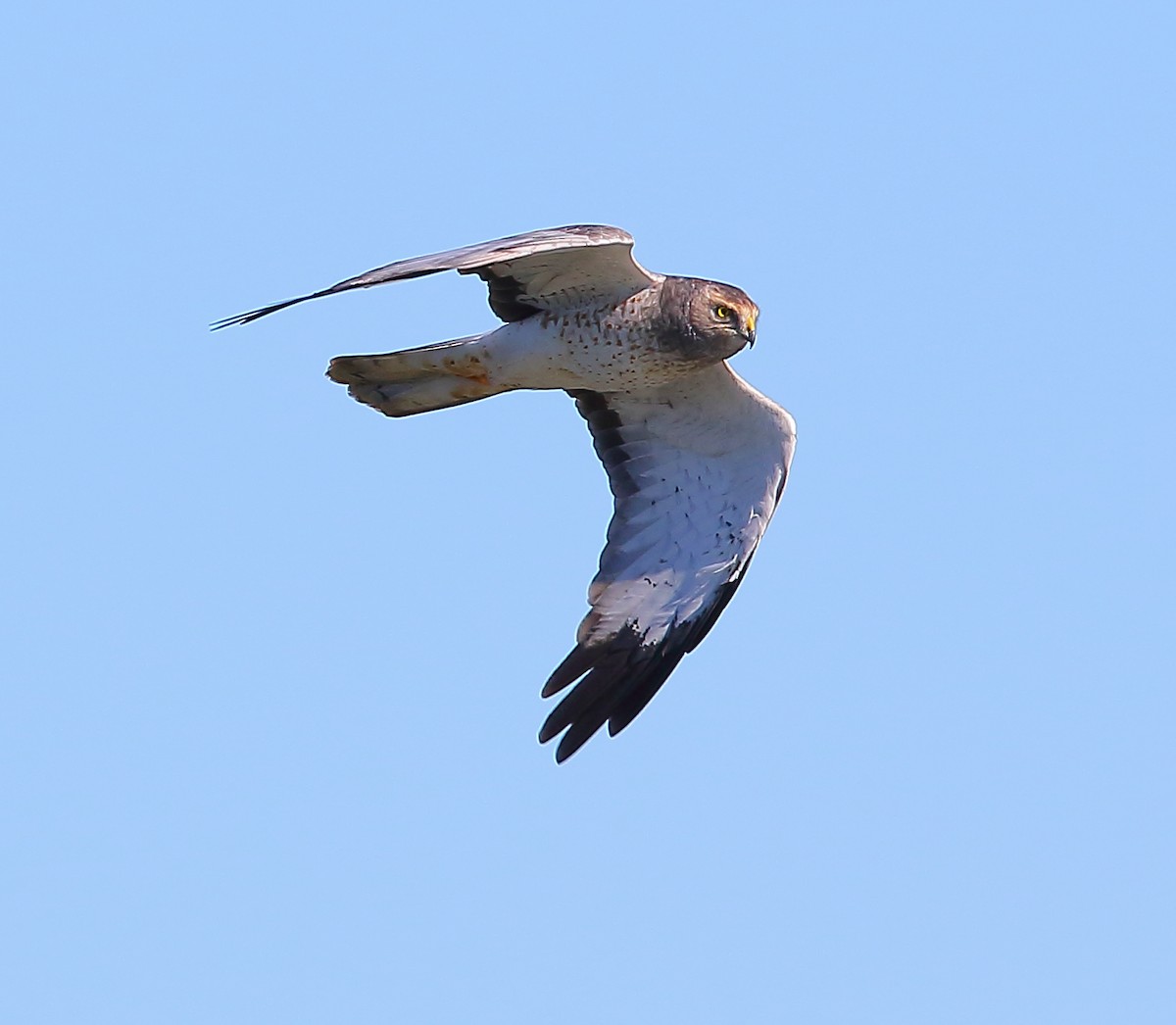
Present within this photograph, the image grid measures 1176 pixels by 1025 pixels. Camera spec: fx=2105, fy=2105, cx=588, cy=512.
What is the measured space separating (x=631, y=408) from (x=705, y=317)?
3.86 feet

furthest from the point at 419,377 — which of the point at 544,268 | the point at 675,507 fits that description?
the point at 675,507

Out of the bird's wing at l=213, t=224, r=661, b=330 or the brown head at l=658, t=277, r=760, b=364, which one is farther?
the brown head at l=658, t=277, r=760, b=364

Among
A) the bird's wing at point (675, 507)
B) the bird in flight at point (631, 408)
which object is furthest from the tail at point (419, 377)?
the bird's wing at point (675, 507)

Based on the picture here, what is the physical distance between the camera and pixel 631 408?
10.5 metres

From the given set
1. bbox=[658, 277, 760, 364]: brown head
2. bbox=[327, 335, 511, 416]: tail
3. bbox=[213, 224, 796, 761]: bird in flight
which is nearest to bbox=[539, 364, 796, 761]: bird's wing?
bbox=[213, 224, 796, 761]: bird in flight

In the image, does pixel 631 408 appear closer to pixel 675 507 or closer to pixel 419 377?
pixel 675 507

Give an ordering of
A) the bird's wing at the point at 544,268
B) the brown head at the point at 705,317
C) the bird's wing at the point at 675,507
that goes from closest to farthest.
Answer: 1. the bird's wing at the point at 544,268
2. the brown head at the point at 705,317
3. the bird's wing at the point at 675,507

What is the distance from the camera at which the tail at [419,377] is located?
9.84 metres

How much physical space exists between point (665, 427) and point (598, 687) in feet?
4.74

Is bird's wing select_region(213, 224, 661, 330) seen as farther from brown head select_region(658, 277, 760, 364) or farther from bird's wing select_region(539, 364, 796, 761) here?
bird's wing select_region(539, 364, 796, 761)

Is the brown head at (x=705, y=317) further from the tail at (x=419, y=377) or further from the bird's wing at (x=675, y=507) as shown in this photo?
the tail at (x=419, y=377)

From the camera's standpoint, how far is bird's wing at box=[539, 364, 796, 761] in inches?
400

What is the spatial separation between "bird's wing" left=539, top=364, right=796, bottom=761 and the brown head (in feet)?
2.20

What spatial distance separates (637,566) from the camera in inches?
409
